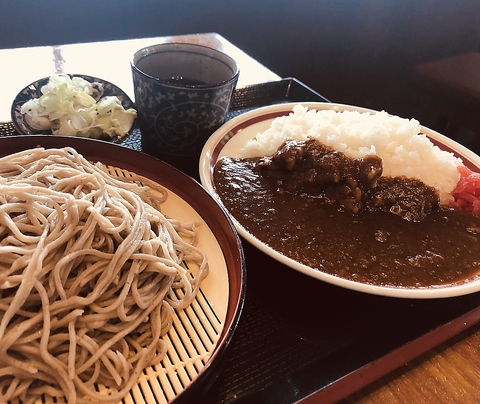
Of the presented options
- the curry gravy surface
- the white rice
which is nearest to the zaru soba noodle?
the curry gravy surface

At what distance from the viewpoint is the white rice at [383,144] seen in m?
1.86

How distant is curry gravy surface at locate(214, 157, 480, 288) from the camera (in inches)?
53.6

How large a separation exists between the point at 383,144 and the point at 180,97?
3.17ft

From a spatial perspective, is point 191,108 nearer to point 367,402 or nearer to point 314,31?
point 367,402

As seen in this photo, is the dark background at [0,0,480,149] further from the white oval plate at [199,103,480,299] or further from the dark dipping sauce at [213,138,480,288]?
the dark dipping sauce at [213,138,480,288]

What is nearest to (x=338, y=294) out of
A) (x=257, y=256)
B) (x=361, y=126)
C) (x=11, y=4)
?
(x=257, y=256)

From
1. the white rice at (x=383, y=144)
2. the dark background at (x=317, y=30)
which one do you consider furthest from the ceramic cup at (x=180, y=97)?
the dark background at (x=317, y=30)

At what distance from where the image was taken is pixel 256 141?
76.4 inches

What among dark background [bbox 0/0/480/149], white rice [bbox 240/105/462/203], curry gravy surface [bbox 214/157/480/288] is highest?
white rice [bbox 240/105/462/203]

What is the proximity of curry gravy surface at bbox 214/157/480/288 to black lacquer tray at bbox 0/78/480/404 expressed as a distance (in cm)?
8

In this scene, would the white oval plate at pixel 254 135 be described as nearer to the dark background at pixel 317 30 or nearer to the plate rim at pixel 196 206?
the plate rim at pixel 196 206

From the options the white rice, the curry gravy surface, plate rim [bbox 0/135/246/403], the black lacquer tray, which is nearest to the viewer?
plate rim [bbox 0/135/246/403]

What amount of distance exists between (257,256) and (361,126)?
38.8 inches

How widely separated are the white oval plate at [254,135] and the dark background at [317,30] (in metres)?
2.37
